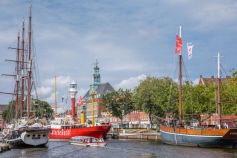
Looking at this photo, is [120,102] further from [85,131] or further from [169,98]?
[169,98]

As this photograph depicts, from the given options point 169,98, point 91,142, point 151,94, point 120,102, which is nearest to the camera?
point 91,142

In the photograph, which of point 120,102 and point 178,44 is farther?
point 120,102

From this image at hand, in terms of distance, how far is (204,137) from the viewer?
71.4m

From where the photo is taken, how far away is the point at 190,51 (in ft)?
259

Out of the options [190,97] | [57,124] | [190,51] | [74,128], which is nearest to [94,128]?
[74,128]

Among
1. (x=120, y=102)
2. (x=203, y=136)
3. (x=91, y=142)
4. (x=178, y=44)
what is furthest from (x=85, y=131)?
(x=120, y=102)

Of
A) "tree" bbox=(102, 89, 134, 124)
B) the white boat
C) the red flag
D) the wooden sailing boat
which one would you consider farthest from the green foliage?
the white boat

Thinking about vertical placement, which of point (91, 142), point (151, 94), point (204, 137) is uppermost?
point (151, 94)

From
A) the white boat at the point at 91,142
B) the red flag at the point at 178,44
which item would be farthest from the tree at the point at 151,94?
the white boat at the point at 91,142

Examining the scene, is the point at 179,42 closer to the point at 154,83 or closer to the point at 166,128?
the point at 166,128

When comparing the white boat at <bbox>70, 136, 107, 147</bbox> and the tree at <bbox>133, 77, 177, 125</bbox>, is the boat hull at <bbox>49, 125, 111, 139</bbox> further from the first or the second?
the tree at <bbox>133, 77, 177, 125</bbox>

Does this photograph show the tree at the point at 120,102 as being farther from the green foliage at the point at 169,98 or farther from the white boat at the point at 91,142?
the white boat at the point at 91,142

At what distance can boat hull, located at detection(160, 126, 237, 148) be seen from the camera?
224 feet

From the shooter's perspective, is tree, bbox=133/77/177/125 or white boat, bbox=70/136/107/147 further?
tree, bbox=133/77/177/125
